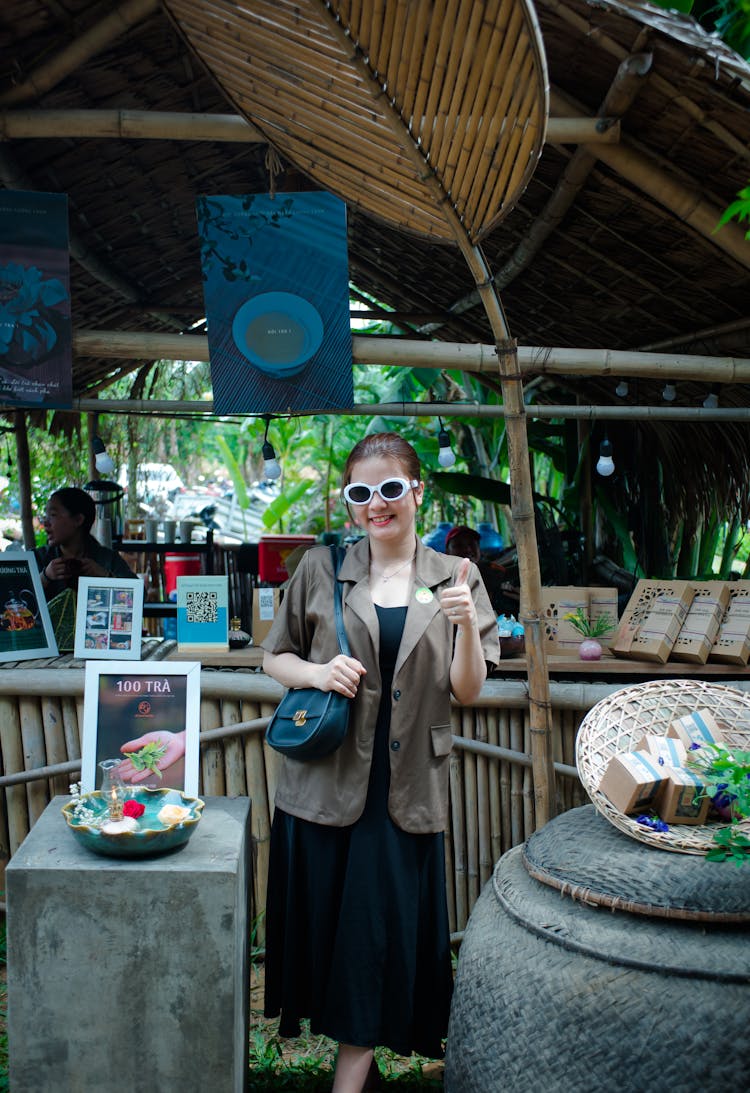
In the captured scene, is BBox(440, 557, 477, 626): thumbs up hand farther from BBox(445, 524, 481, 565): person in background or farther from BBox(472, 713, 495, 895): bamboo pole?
BBox(445, 524, 481, 565): person in background

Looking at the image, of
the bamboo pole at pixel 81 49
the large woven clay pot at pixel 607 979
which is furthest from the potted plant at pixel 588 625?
the bamboo pole at pixel 81 49

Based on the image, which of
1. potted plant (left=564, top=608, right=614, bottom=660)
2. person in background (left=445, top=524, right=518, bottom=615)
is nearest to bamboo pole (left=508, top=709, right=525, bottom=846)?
potted plant (left=564, top=608, right=614, bottom=660)

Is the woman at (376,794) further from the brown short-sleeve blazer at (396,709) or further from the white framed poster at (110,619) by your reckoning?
the white framed poster at (110,619)

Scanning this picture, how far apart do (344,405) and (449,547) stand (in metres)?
1.82

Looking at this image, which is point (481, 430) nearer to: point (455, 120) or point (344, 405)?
point (344, 405)

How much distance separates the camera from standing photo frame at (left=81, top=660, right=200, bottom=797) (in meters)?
2.71

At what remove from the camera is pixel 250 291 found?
13.3ft

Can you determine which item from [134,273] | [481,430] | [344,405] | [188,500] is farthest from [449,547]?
[188,500]

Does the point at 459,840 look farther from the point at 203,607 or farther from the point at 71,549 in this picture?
the point at 71,549

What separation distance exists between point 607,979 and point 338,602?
117cm

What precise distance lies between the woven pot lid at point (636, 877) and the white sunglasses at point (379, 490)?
1.03 meters

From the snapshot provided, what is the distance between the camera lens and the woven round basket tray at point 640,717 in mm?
2719

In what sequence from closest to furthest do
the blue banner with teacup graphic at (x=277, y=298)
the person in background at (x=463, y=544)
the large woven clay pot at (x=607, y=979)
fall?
1. the large woven clay pot at (x=607, y=979)
2. the blue banner with teacup graphic at (x=277, y=298)
3. the person in background at (x=463, y=544)

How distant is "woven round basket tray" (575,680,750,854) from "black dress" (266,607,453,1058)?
50cm
